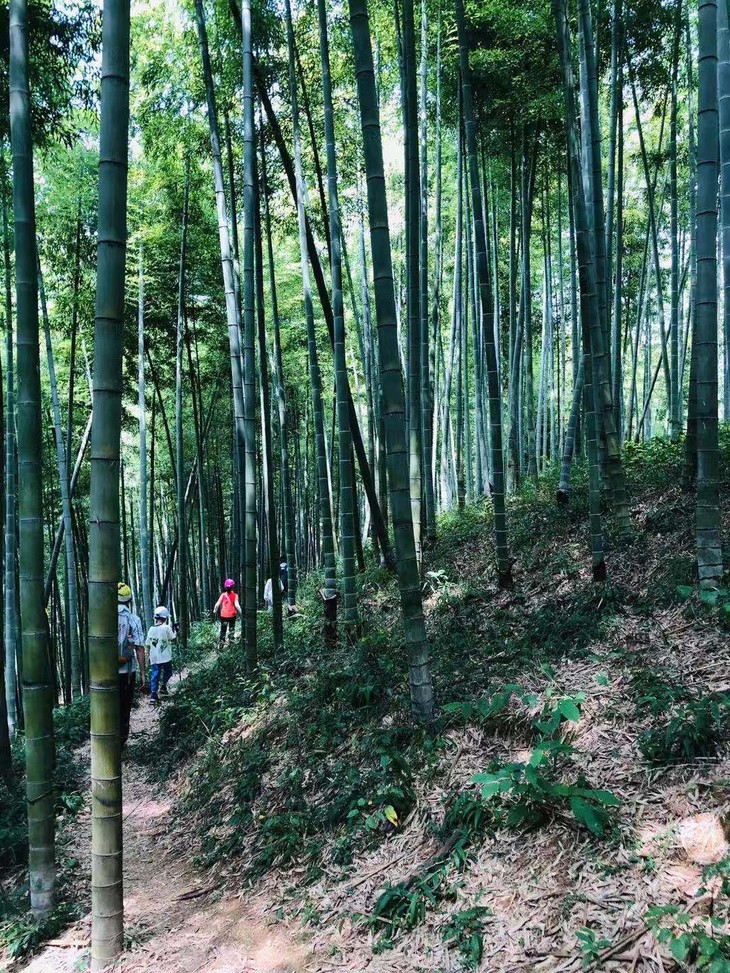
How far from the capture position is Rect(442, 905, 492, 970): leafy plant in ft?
6.50

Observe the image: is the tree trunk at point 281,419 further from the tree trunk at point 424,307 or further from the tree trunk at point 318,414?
the tree trunk at point 424,307

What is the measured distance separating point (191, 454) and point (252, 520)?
389 inches

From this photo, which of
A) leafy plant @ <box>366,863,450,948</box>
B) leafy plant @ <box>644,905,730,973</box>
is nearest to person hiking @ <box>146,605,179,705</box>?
leafy plant @ <box>366,863,450,948</box>

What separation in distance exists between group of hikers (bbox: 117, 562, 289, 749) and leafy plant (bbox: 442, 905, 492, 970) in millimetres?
1459

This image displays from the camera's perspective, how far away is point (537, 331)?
548 inches

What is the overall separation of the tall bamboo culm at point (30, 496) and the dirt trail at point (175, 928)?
1.15 feet

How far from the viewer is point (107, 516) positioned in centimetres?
211

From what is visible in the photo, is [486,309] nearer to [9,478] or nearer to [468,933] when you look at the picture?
[468,933]

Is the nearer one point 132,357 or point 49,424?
point 49,424

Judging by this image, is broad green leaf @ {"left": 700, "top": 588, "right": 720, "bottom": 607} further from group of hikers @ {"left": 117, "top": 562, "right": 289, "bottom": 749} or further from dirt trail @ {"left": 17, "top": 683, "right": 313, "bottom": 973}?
group of hikers @ {"left": 117, "top": 562, "right": 289, "bottom": 749}

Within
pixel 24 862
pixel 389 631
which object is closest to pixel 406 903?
pixel 24 862

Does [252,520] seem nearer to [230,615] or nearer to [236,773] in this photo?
[236,773]

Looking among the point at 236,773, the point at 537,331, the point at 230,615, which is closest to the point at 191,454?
the point at 230,615

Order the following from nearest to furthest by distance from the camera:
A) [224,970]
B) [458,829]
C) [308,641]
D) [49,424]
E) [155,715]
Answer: [224,970] → [458,829] → [308,641] → [155,715] → [49,424]
